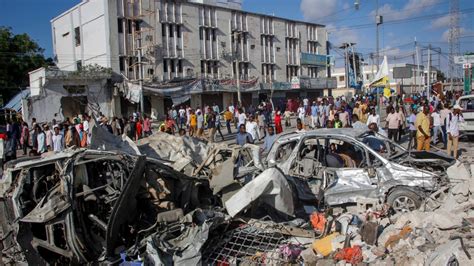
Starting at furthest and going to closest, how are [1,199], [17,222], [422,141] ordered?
[422,141], [1,199], [17,222]

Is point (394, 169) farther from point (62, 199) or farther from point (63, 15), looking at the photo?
point (63, 15)

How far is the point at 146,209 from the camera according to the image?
6316 mm

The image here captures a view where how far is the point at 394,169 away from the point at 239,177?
2700 mm

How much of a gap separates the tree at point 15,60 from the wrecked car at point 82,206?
106 feet

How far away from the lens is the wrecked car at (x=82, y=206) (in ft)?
17.7

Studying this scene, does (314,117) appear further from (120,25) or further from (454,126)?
(120,25)

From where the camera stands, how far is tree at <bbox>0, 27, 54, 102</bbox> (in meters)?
34.3

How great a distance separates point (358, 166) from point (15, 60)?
3520cm

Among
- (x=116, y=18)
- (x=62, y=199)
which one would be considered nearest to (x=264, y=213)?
(x=62, y=199)

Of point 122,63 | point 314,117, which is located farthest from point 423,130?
point 122,63

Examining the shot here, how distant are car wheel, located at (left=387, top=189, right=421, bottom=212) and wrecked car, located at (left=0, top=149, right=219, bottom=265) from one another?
3.58 m

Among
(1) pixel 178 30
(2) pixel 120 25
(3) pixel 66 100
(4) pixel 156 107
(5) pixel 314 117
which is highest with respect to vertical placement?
(1) pixel 178 30

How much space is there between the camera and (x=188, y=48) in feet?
116

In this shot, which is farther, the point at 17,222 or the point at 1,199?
the point at 1,199
